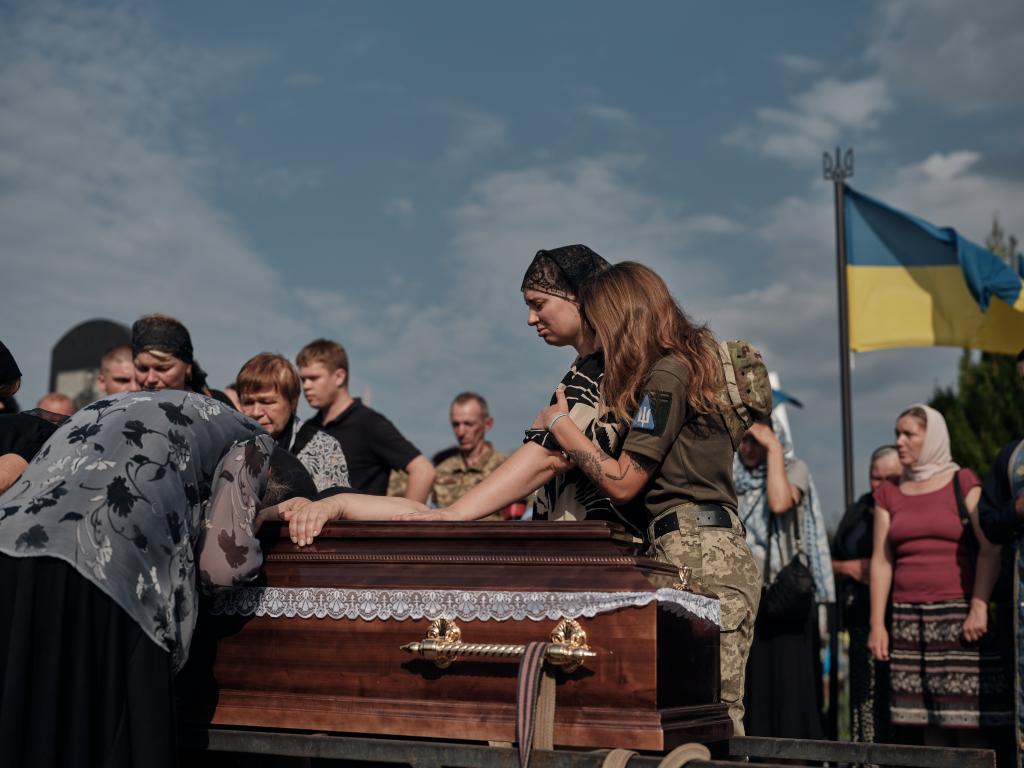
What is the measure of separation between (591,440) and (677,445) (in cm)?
24

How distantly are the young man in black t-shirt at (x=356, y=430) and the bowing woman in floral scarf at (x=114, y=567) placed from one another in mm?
3003

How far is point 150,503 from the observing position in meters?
2.62

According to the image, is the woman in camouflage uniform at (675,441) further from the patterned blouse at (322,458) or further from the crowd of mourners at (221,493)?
the patterned blouse at (322,458)

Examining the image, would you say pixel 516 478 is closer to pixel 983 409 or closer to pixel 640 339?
pixel 640 339

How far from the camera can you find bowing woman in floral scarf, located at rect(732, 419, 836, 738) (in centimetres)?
677

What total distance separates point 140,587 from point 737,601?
63.1 inches

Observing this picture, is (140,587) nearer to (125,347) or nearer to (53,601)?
(53,601)

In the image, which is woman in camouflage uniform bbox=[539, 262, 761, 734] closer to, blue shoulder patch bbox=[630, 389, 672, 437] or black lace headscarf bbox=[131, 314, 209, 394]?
blue shoulder patch bbox=[630, 389, 672, 437]

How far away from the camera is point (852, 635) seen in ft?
23.6

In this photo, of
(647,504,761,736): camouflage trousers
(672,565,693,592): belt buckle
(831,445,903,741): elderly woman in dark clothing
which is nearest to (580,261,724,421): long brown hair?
(647,504,761,736): camouflage trousers

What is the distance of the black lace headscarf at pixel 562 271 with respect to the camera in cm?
355

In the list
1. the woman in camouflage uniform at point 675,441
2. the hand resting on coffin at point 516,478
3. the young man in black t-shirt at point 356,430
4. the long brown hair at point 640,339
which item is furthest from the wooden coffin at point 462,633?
the young man in black t-shirt at point 356,430

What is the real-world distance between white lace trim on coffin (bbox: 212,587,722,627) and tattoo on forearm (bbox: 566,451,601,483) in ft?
1.36

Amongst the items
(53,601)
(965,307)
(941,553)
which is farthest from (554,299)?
(965,307)
